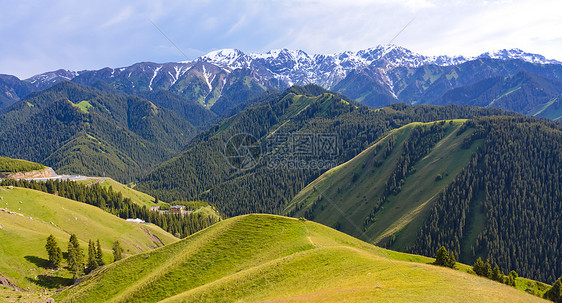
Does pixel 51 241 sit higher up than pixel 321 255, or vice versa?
pixel 51 241

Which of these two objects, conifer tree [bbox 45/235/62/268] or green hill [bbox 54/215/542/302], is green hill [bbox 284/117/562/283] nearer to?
green hill [bbox 54/215/542/302]

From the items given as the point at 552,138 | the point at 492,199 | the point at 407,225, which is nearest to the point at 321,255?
the point at 407,225

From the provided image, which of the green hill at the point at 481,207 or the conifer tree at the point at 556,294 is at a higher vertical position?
the conifer tree at the point at 556,294

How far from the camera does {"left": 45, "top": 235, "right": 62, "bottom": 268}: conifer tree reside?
75062mm

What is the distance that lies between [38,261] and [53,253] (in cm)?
384

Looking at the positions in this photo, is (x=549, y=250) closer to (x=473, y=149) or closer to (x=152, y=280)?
(x=473, y=149)

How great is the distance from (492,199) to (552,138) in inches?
3317

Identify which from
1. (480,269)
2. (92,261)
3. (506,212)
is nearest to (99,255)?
(92,261)

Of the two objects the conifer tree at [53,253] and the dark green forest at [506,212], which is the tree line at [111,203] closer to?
the conifer tree at [53,253]

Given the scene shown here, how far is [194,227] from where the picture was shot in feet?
586

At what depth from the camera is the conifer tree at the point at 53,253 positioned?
75.1 m

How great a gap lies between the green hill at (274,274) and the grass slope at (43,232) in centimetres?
1380

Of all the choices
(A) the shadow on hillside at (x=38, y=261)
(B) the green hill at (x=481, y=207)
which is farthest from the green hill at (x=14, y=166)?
(B) the green hill at (x=481, y=207)

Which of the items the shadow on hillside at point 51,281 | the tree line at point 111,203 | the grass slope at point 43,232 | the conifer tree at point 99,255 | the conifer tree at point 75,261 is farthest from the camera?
the tree line at point 111,203
